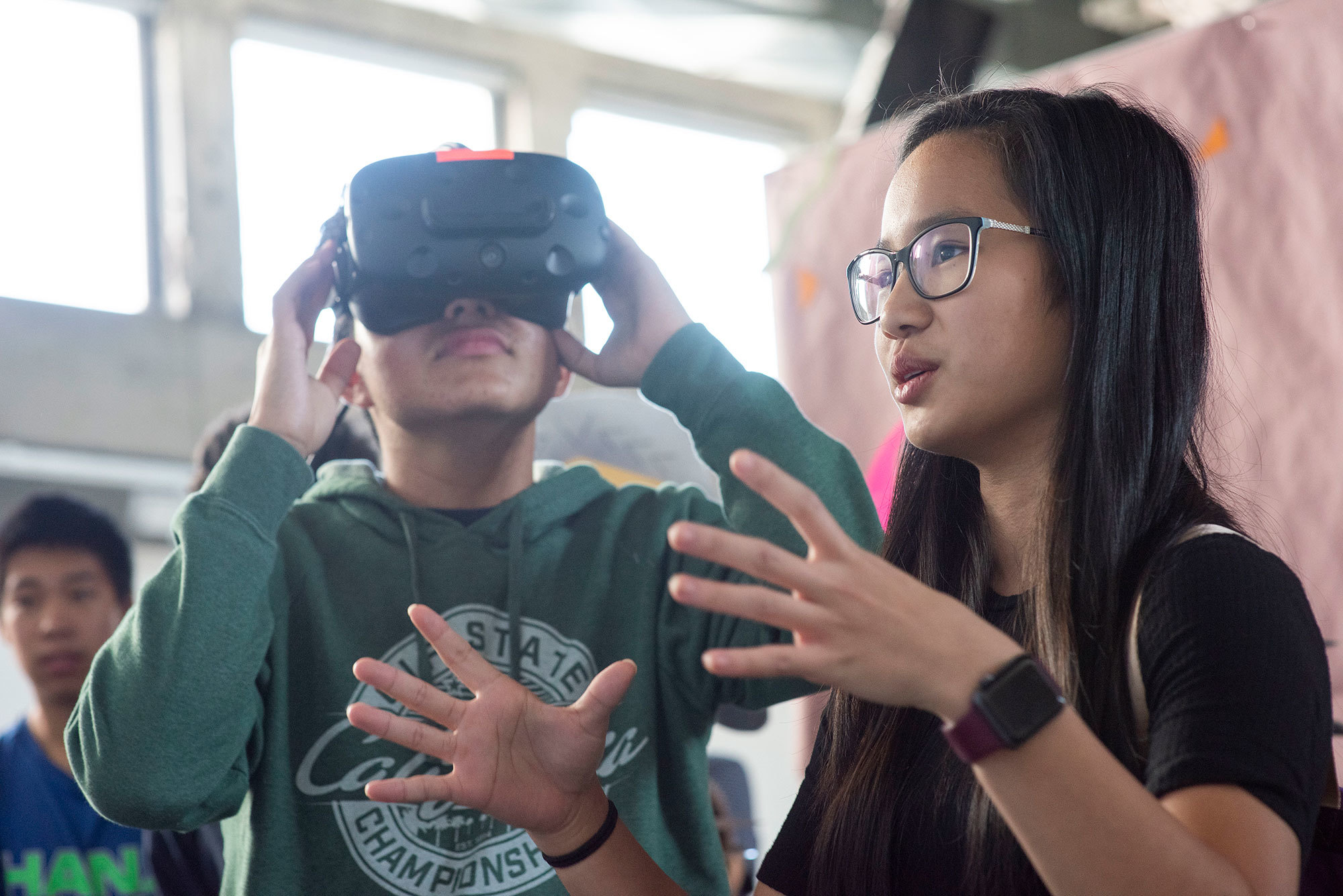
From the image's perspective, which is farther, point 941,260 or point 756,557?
point 941,260

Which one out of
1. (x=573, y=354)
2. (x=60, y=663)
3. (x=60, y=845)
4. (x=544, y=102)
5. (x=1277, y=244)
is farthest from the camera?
(x=544, y=102)

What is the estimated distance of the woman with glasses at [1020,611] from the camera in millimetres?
557

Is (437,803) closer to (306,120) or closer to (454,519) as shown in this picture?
(454,519)

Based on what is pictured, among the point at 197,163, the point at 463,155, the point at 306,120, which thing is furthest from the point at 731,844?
the point at 197,163

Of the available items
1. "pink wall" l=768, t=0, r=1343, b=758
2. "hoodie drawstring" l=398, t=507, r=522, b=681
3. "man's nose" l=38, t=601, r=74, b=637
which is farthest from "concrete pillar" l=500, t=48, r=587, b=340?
"hoodie drawstring" l=398, t=507, r=522, b=681

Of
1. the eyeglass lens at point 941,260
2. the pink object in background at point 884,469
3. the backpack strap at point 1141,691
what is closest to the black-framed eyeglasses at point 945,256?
the eyeglass lens at point 941,260

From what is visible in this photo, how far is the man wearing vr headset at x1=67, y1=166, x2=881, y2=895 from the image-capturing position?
897mm

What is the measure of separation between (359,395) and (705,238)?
0.95 meters

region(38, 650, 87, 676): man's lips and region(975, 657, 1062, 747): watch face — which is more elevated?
region(38, 650, 87, 676): man's lips

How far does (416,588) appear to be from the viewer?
1.00 meters

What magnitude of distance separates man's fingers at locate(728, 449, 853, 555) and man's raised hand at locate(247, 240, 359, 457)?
52 cm

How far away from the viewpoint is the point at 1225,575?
63 centimetres

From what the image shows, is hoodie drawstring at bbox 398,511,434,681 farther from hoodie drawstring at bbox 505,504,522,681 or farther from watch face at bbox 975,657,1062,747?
watch face at bbox 975,657,1062,747

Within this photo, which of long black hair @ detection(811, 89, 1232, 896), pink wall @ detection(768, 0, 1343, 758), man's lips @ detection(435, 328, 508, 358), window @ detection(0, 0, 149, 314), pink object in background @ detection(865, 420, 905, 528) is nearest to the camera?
long black hair @ detection(811, 89, 1232, 896)
